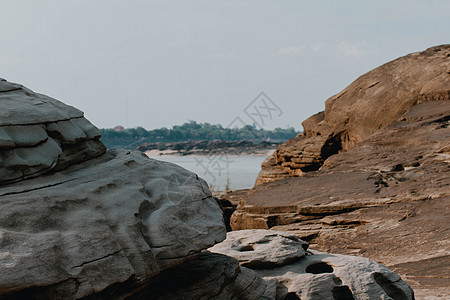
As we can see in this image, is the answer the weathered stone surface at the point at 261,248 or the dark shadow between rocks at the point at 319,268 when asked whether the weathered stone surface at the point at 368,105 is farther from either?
the dark shadow between rocks at the point at 319,268

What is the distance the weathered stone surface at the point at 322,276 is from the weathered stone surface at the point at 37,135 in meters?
1.70

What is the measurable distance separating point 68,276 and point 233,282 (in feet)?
5.11

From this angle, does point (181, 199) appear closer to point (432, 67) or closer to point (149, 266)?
point (149, 266)

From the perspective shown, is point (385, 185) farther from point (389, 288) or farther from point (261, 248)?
point (261, 248)

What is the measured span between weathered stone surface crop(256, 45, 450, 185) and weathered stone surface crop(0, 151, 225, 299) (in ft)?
26.8

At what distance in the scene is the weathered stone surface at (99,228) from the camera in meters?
2.72

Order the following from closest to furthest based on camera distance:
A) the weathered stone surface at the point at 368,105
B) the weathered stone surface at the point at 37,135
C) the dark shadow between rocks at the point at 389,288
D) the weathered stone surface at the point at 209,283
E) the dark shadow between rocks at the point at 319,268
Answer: the weathered stone surface at the point at 37,135, the weathered stone surface at the point at 209,283, the dark shadow between rocks at the point at 389,288, the dark shadow between rocks at the point at 319,268, the weathered stone surface at the point at 368,105

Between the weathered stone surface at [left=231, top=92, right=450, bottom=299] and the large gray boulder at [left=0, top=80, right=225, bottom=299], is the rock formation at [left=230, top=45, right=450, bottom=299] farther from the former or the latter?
the large gray boulder at [left=0, top=80, right=225, bottom=299]

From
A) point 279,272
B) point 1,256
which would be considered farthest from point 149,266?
point 279,272

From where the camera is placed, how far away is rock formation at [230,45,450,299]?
614 cm

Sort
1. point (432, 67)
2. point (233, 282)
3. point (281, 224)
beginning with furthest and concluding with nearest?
point (432, 67) → point (281, 224) → point (233, 282)

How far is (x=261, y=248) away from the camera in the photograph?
15.6 ft

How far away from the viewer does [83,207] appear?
10.3 ft

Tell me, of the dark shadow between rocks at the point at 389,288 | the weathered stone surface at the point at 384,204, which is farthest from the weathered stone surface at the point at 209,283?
the weathered stone surface at the point at 384,204
